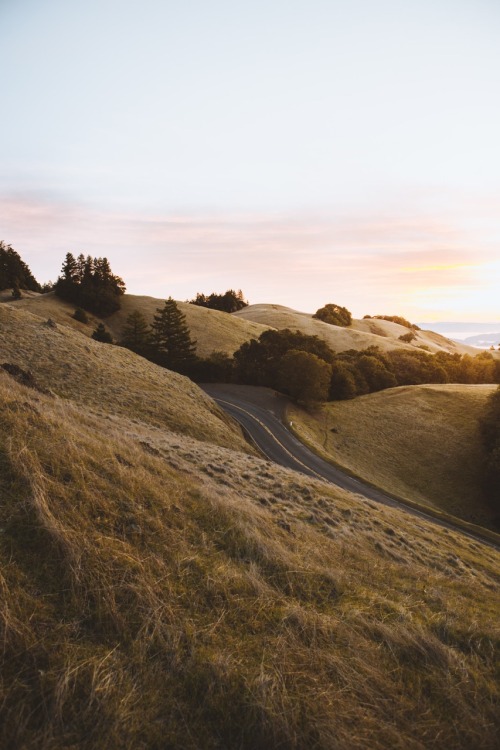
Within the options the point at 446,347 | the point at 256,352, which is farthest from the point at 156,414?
the point at 446,347

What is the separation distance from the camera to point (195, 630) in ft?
14.2

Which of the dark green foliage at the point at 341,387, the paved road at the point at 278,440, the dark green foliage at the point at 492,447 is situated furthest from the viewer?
the dark green foliage at the point at 341,387

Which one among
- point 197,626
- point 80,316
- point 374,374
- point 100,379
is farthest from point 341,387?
point 197,626

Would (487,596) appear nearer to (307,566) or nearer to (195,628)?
(307,566)

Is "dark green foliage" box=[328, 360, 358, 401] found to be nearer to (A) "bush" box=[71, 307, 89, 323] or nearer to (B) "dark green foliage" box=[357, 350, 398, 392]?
(B) "dark green foliage" box=[357, 350, 398, 392]

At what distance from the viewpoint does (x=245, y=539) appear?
6625 millimetres

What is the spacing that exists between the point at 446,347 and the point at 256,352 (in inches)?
4099

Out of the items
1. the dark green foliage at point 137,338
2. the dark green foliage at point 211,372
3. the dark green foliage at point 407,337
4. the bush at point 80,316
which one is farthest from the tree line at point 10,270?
the dark green foliage at point 407,337

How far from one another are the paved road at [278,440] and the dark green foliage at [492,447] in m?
10.5

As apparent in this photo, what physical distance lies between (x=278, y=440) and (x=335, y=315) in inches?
3364

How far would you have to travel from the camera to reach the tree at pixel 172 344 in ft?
181

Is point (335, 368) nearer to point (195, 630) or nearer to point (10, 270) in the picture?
point (195, 630)

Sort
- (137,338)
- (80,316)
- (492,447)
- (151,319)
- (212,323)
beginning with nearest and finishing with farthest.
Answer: (492,447)
(137,338)
(80,316)
(151,319)
(212,323)

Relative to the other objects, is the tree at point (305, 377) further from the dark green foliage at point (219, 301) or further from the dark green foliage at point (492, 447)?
the dark green foliage at point (219, 301)
